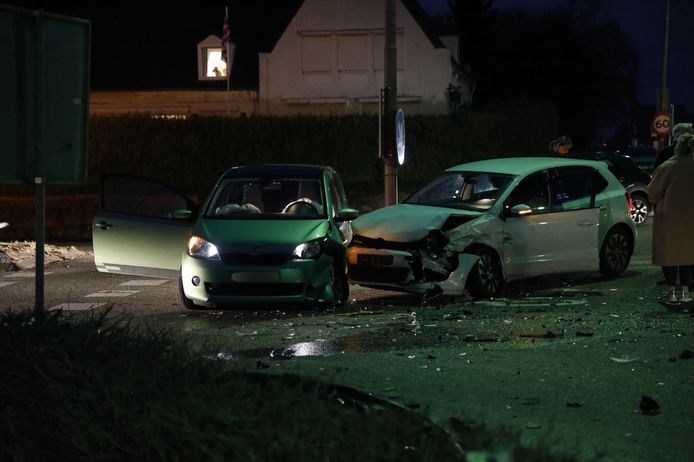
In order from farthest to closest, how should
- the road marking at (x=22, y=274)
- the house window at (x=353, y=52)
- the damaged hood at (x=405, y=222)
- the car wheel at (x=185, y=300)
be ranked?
the house window at (x=353, y=52), the road marking at (x=22, y=274), the damaged hood at (x=405, y=222), the car wheel at (x=185, y=300)

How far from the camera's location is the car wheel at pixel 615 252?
1502 cm

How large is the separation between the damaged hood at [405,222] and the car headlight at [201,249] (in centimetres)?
180

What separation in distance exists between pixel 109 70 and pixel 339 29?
1063cm

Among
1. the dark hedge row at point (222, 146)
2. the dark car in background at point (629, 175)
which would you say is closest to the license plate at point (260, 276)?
the dark car in background at point (629, 175)

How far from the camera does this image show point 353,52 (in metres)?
50.2

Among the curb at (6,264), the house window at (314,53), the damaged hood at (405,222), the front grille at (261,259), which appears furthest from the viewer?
the house window at (314,53)

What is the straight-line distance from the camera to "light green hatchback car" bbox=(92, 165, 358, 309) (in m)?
12.3

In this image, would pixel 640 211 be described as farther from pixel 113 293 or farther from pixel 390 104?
pixel 113 293

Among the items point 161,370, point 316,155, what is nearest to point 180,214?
point 161,370

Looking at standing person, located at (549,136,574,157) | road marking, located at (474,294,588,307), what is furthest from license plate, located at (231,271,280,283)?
standing person, located at (549,136,574,157)

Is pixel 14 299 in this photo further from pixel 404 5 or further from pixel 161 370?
pixel 404 5

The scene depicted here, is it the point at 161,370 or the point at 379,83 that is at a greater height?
the point at 379,83

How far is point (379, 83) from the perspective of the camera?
5025cm

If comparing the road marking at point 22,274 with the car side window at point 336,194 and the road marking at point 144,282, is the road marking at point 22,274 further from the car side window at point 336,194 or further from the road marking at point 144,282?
the car side window at point 336,194
